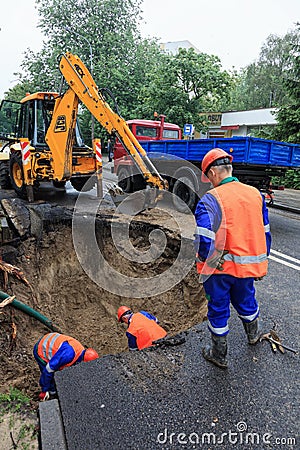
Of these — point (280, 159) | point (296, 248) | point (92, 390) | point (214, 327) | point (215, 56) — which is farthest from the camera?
point (215, 56)

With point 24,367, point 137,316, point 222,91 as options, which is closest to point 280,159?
point 137,316

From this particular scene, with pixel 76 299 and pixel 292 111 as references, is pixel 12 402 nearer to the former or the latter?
pixel 76 299

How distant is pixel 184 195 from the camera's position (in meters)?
9.33

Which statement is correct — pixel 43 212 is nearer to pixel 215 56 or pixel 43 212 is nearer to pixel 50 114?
pixel 50 114

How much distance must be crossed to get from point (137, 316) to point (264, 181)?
19.2 ft

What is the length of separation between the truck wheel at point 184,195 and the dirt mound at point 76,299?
9.06 ft

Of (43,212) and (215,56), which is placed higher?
(215,56)

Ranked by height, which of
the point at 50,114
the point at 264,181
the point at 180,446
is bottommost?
the point at 180,446

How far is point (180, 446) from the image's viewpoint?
2.24m

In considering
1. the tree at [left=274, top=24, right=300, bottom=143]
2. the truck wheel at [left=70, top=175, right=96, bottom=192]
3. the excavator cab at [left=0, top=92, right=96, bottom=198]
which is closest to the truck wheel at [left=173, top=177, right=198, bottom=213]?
the excavator cab at [left=0, top=92, right=96, bottom=198]

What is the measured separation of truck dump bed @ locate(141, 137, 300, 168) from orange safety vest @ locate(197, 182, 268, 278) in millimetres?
4901

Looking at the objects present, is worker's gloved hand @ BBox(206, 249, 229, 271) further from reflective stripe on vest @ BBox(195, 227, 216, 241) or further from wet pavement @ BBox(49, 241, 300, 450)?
wet pavement @ BBox(49, 241, 300, 450)

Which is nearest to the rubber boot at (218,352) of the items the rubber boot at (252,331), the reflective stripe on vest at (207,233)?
the rubber boot at (252,331)

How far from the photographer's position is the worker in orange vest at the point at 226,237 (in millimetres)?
2623
